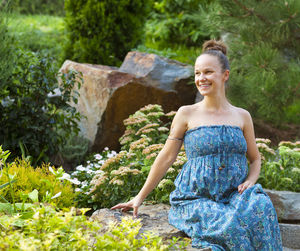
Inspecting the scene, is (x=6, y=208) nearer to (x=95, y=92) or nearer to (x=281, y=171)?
(x=281, y=171)

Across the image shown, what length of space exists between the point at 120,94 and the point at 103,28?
5.03 ft

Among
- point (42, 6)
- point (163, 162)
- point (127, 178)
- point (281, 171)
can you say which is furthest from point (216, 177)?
point (42, 6)

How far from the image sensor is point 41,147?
4551 millimetres

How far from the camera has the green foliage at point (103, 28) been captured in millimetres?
6094

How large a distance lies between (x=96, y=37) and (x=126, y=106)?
1.61 meters

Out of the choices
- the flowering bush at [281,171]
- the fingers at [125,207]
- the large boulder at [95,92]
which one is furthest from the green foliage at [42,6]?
the fingers at [125,207]

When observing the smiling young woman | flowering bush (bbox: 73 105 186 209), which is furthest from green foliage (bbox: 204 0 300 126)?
the smiling young woman

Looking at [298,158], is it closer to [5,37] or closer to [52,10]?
[5,37]

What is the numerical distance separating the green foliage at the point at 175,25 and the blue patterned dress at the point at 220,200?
564cm

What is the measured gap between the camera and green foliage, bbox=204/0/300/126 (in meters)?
4.72

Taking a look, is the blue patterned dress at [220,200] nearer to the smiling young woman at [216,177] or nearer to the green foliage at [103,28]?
the smiling young woman at [216,177]

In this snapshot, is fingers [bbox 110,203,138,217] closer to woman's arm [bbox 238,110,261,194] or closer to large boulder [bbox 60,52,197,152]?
woman's arm [bbox 238,110,261,194]

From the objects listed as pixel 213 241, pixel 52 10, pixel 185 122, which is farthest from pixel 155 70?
pixel 52 10

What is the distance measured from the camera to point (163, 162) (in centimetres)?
267
